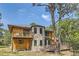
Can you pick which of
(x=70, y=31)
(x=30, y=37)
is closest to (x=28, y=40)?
(x=30, y=37)

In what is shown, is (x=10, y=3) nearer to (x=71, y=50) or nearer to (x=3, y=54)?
(x=3, y=54)

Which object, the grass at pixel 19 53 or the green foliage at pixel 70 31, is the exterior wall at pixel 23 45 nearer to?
the grass at pixel 19 53

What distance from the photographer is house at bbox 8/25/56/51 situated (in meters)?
2.96

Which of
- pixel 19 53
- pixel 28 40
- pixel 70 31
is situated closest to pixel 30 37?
pixel 28 40

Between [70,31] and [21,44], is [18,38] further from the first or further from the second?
[70,31]

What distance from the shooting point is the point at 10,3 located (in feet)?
9.74

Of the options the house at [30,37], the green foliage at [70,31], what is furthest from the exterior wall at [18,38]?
the green foliage at [70,31]

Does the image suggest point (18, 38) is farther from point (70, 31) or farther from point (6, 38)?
point (70, 31)

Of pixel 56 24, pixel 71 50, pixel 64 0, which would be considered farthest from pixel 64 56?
pixel 64 0

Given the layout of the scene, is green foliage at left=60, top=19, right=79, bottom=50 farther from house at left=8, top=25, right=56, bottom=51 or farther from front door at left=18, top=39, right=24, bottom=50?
front door at left=18, top=39, right=24, bottom=50

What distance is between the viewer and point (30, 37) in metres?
2.98

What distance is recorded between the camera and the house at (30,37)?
296 centimetres

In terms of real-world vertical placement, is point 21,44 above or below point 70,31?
below

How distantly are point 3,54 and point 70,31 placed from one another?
1.93ft
